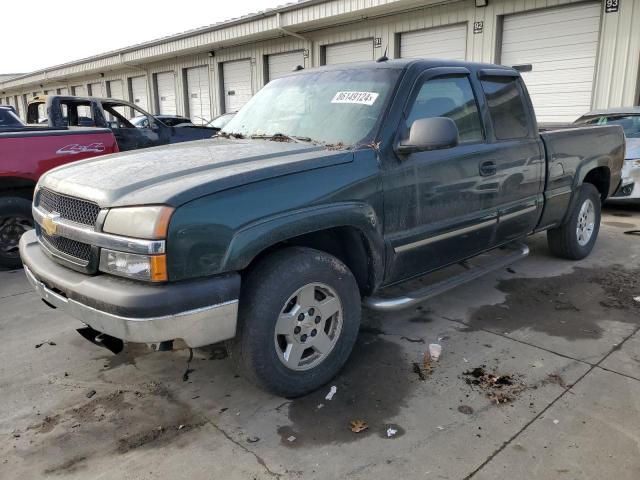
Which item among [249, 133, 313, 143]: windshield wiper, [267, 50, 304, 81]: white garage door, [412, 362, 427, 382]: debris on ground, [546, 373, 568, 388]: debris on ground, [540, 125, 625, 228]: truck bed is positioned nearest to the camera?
[546, 373, 568, 388]: debris on ground

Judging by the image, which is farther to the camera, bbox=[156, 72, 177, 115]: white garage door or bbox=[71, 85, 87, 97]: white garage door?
bbox=[71, 85, 87, 97]: white garage door

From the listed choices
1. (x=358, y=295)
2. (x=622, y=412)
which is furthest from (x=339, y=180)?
(x=622, y=412)

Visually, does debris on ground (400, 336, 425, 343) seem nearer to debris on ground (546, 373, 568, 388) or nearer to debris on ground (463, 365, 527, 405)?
debris on ground (463, 365, 527, 405)

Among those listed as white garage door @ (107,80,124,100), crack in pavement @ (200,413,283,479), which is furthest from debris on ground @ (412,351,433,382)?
white garage door @ (107,80,124,100)

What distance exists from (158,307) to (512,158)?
3172mm

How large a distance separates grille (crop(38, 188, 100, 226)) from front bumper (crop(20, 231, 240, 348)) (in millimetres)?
318

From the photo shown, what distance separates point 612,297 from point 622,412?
6.81 feet

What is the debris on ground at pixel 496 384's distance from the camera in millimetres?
3039

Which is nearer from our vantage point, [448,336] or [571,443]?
[571,443]

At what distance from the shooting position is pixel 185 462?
2.53 metres

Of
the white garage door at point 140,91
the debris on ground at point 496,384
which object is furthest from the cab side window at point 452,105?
the white garage door at point 140,91

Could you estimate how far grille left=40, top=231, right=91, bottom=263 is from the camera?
2.77 metres

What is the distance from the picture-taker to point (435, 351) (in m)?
3.58

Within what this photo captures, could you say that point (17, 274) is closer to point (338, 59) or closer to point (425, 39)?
point (425, 39)
